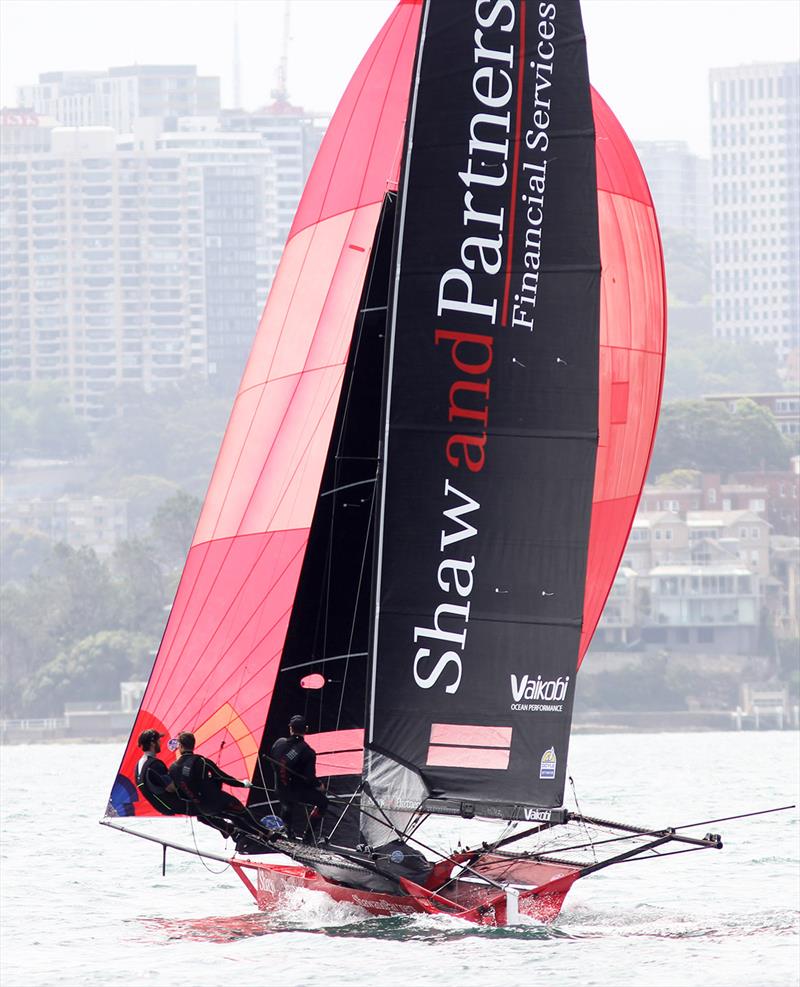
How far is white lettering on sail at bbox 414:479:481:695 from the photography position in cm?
967

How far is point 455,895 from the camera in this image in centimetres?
992

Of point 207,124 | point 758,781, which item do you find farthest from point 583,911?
point 207,124

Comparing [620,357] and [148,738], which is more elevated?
[620,357]

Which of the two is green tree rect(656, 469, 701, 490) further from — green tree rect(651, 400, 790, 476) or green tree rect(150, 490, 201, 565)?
green tree rect(150, 490, 201, 565)

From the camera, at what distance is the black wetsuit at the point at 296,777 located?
33.3 feet

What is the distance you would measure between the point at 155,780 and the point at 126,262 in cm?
12602

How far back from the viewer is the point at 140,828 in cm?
2209

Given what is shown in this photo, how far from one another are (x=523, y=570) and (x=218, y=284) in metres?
126

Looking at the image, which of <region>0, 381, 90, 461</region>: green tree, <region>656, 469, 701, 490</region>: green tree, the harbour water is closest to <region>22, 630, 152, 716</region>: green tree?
<region>656, 469, 701, 490</region>: green tree

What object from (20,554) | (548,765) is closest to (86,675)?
(20,554)

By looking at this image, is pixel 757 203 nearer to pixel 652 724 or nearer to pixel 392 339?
pixel 652 724

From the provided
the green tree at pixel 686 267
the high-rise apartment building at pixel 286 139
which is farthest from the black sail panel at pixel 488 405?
the green tree at pixel 686 267

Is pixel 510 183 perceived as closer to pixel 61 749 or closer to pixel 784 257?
pixel 61 749

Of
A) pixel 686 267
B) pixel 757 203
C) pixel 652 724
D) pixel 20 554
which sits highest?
pixel 757 203
